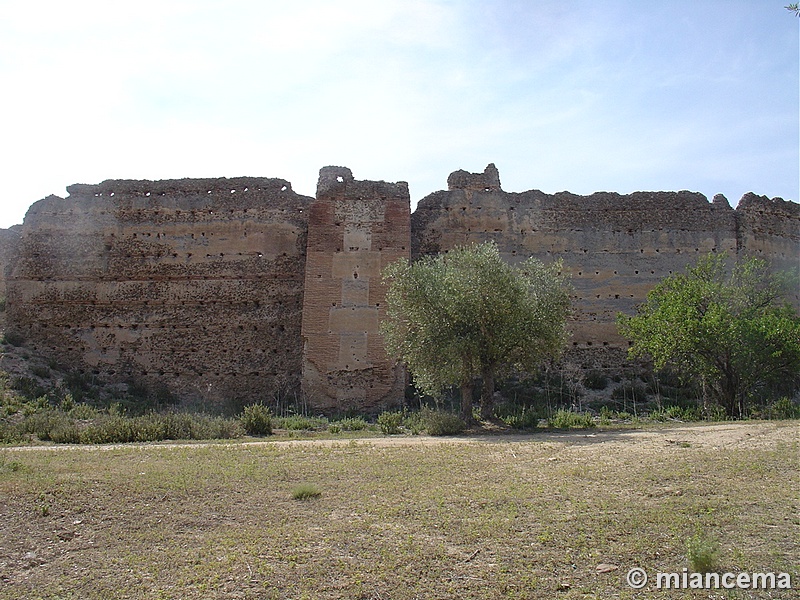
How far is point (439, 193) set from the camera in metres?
21.6

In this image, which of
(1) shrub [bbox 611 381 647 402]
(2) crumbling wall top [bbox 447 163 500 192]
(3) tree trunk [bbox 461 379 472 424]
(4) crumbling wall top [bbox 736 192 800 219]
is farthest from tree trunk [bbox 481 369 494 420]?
(4) crumbling wall top [bbox 736 192 800 219]

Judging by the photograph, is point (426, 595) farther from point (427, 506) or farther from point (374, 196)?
point (374, 196)

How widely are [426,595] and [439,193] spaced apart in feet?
58.0

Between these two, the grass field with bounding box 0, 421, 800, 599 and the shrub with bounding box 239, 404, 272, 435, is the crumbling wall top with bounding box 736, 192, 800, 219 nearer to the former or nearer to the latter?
the grass field with bounding box 0, 421, 800, 599

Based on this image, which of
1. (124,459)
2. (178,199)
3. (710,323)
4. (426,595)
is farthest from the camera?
(178,199)

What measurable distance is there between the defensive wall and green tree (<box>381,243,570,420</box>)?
4821 mm

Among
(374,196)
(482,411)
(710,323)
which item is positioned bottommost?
(482,411)

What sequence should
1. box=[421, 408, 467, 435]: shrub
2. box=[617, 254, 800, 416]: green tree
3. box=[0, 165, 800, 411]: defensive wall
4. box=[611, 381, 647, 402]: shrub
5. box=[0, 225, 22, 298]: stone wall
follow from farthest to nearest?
box=[0, 225, 22, 298]: stone wall
box=[0, 165, 800, 411]: defensive wall
box=[611, 381, 647, 402]: shrub
box=[617, 254, 800, 416]: green tree
box=[421, 408, 467, 435]: shrub

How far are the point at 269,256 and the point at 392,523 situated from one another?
15.7 meters

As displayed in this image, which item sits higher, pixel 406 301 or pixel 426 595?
pixel 406 301

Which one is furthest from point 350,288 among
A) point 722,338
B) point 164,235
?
point 722,338

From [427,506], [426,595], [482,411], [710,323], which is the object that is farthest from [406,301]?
[426,595]

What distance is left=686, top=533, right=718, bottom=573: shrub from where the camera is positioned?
15.7 feet

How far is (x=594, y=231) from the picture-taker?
845 inches
